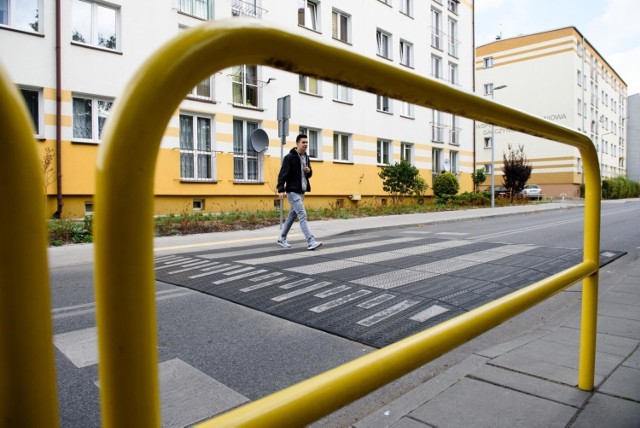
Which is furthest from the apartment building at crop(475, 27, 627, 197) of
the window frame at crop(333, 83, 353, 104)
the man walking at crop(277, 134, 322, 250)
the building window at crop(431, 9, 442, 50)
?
the man walking at crop(277, 134, 322, 250)

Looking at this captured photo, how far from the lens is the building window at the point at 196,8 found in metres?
17.0

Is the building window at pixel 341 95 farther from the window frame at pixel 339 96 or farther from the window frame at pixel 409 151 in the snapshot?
the window frame at pixel 409 151

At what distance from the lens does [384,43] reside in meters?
25.6

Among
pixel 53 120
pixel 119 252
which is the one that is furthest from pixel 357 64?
pixel 53 120

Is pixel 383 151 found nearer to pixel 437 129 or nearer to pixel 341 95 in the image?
pixel 341 95

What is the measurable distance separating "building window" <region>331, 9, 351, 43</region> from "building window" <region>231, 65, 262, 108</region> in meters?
5.83

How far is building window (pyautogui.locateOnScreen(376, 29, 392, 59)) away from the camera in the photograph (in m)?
25.0

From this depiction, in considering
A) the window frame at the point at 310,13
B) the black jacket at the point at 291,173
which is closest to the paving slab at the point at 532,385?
the black jacket at the point at 291,173

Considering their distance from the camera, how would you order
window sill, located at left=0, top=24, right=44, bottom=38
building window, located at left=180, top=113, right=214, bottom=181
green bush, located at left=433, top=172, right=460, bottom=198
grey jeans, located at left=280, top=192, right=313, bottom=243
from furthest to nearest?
1. green bush, located at left=433, top=172, right=460, bottom=198
2. building window, located at left=180, top=113, right=214, bottom=181
3. window sill, located at left=0, top=24, right=44, bottom=38
4. grey jeans, located at left=280, top=192, right=313, bottom=243

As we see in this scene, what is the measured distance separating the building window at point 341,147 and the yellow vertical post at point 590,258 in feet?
66.7

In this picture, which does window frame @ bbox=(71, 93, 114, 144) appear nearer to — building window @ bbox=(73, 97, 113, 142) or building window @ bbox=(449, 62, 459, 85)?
building window @ bbox=(73, 97, 113, 142)

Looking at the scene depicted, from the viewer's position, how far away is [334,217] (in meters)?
16.8

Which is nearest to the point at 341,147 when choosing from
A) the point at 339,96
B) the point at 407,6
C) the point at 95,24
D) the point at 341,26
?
the point at 339,96

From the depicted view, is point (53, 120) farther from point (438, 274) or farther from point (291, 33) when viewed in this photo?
point (291, 33)
